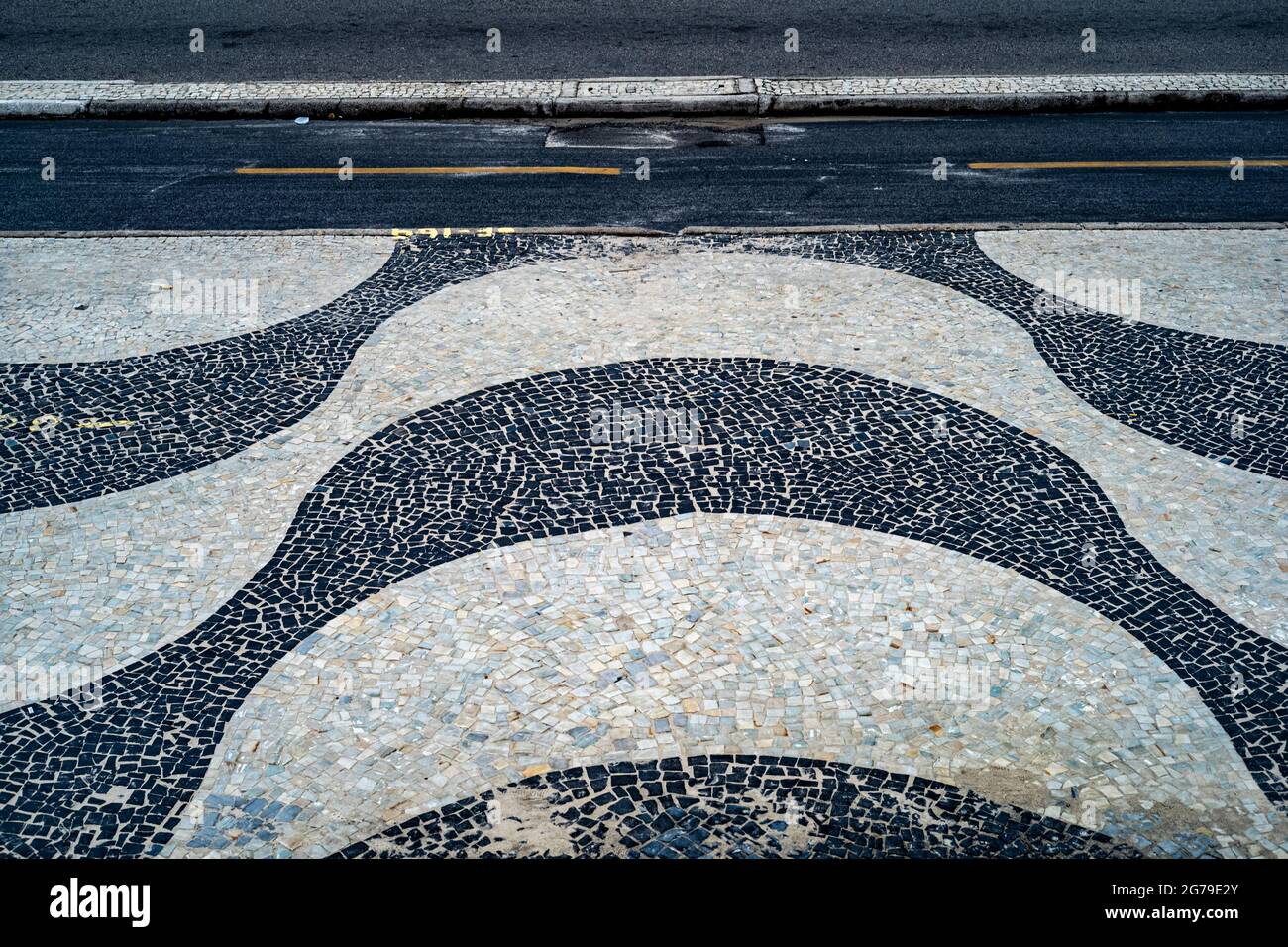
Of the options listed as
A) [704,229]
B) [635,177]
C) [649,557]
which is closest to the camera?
[649,557]

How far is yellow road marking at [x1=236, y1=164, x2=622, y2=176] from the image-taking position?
10.6 metres

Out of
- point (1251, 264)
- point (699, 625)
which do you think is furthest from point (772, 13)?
point (699, 625)

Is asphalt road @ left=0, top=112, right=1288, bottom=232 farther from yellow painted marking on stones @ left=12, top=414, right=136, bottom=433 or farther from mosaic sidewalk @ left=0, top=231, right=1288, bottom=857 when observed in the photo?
yellow painted marking on stones @ left=12, top=414, right=136, bottom=433

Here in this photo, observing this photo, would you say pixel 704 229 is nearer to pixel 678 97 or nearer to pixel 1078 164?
pixel 678 97

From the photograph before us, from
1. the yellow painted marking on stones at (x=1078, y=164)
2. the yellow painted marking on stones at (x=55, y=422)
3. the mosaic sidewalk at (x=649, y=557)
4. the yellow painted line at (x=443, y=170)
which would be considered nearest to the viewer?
the mosaic sidewalk at (x=649, y=557)

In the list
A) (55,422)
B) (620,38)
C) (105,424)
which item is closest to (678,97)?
(620,38)

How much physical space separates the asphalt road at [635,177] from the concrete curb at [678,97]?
24 cm

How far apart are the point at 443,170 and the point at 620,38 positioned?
4680 mm

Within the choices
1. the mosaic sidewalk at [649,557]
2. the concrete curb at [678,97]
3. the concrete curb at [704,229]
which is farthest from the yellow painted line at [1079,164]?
the mosaic sidewalk at [649,557]

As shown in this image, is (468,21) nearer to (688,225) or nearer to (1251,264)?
(688,225)

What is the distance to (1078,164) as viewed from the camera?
10.6m

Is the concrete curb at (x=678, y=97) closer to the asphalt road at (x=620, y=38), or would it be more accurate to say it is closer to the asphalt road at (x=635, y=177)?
Answer: the asphalt road at (x=635, y=177)

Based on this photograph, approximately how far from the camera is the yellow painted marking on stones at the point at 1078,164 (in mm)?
10477

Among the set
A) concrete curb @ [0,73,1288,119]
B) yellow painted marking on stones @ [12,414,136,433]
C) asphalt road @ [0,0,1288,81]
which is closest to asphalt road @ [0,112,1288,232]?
concrete curb @ [0,73,1288,119]
